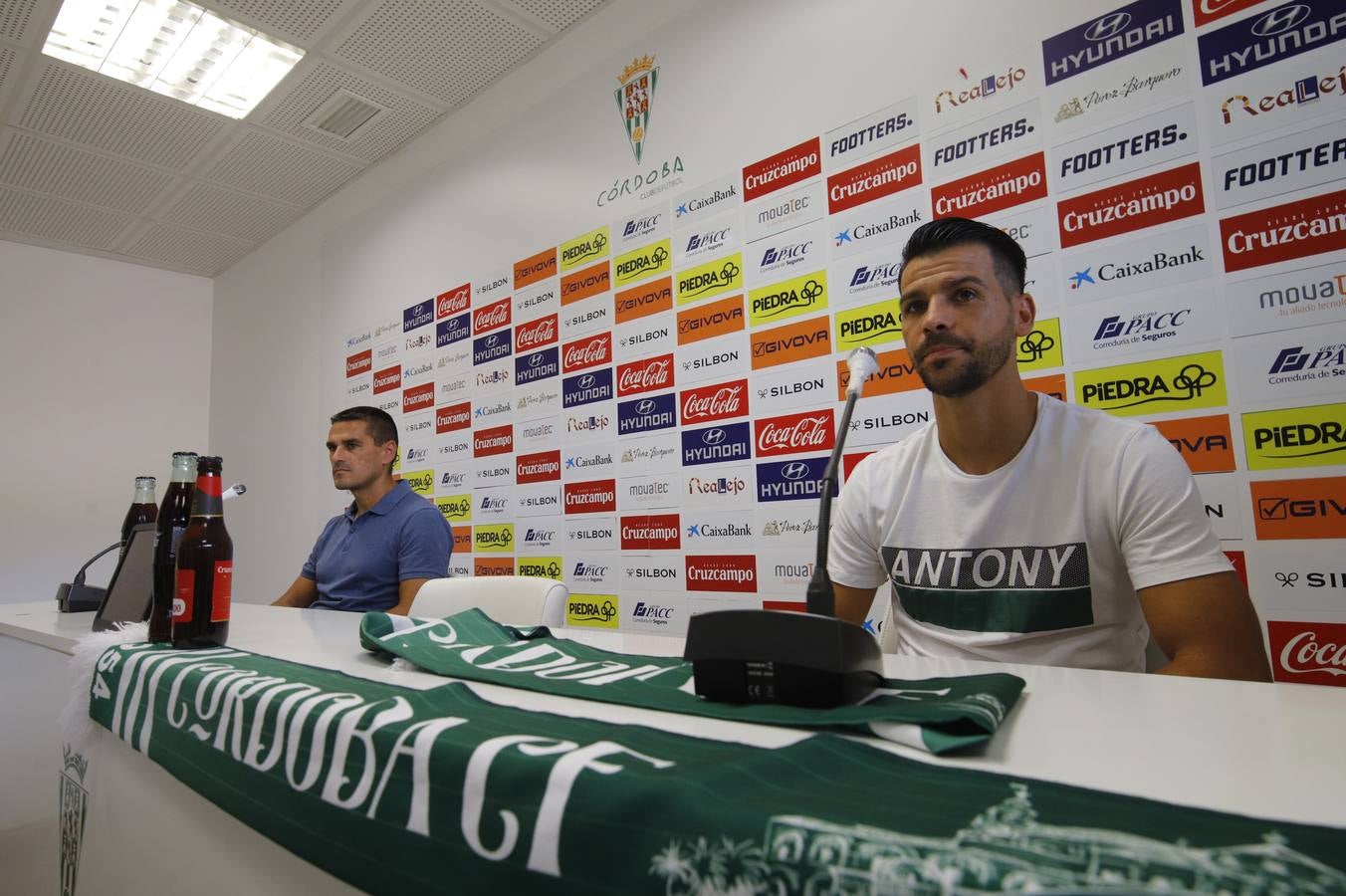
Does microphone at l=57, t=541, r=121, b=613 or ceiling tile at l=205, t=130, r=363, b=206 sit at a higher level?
ceiling tile at l=205, t=130, r=363, b=206

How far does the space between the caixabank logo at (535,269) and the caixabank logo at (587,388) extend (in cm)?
49

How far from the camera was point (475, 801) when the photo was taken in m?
0.44

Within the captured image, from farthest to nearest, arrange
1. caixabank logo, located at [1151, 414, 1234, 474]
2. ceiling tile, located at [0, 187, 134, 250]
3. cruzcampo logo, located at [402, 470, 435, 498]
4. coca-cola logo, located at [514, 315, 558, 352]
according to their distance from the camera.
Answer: ceiling tile, located at [0, 187, 134, 250], cruzcampo logo, located at [402, 470, 435, 498], coca-cola logo, located at [514, 315, 558, 352], caixabank logo, located at [1151, 414, 1234, 474]

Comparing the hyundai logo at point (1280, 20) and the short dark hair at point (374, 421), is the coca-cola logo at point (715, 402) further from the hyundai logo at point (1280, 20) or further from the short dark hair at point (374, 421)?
the hyundai logo at point (1280, 20)

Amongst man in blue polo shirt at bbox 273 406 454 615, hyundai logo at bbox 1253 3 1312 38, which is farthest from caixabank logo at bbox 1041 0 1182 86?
man in blue polo shirt at bbox 273 406 454 615

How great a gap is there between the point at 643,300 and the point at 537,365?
2.11 feet

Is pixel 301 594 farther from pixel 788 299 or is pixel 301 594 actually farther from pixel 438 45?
pixel 438 45

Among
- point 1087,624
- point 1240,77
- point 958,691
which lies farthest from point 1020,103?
point 958,691

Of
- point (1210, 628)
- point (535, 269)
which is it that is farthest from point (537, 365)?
point (1210, 628)

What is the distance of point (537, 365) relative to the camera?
3.12 m

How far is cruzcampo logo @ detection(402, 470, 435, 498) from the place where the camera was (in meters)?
3.57

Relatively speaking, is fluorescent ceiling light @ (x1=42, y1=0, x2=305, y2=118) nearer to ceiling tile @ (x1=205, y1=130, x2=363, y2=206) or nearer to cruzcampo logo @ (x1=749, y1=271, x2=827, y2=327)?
ceiling tile @ (x1=205, y1=130, x2=363, y2=206)

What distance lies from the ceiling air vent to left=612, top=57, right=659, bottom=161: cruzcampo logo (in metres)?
1.30

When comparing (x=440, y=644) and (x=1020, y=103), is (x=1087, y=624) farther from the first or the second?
(x=1020, y=103)
